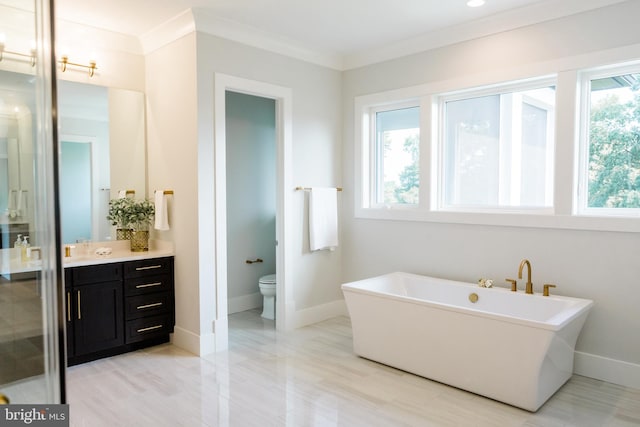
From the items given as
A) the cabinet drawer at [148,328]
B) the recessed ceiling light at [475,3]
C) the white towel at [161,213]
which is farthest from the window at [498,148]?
the cabinet drawer at [148,328]

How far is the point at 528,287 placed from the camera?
132 inches

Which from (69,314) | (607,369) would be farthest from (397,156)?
(69,314)

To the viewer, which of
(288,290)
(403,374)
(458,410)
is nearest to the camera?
(458,410)

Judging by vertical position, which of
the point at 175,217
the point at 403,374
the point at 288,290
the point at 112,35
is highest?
the point at 112,35

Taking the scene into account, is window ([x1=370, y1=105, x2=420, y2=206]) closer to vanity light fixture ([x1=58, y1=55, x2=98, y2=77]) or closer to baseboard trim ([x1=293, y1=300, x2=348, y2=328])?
baseboard trim ([x1=293, y1=300, x2=348, y2=328])

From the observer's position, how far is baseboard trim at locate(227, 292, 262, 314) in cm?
502

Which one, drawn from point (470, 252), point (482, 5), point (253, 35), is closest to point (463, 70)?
point (482, 5)

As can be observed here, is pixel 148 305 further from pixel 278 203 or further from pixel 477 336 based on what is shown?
pixel 477 336

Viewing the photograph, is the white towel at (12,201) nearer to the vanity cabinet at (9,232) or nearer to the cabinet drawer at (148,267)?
the vanity cabinet at (9,232)

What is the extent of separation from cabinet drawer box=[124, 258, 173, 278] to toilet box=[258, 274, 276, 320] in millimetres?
1107

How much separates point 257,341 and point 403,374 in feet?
4.53

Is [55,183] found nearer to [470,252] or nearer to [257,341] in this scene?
[257,341]

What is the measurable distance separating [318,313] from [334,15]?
281 cm

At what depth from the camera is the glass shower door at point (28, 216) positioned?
124cm
